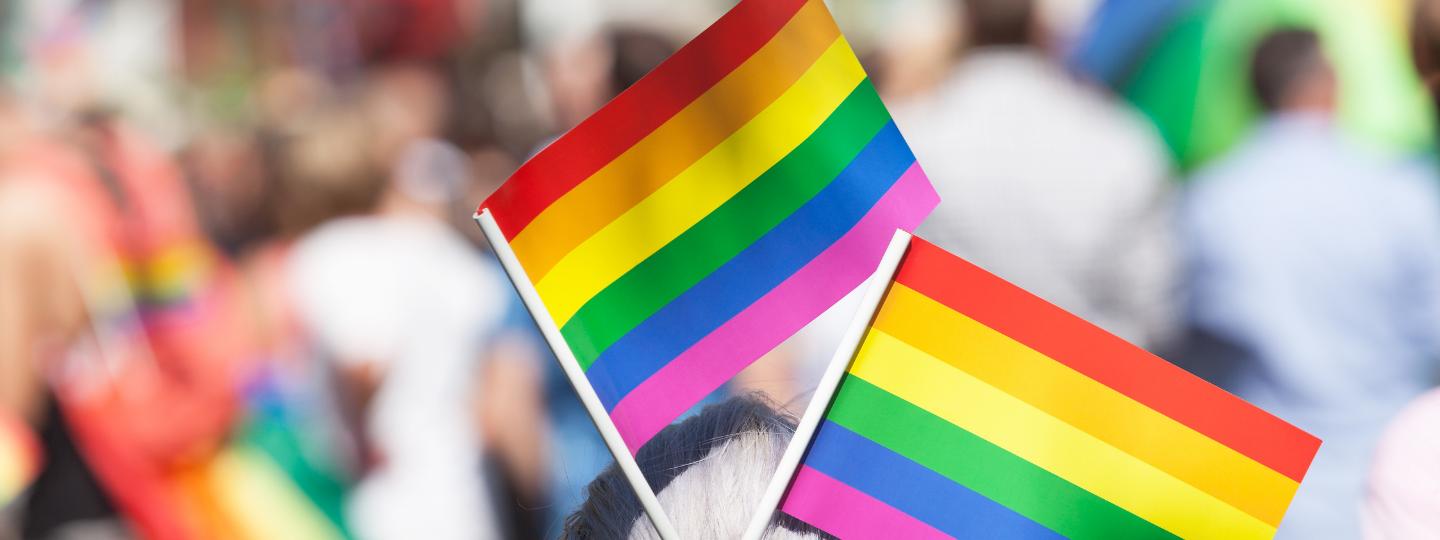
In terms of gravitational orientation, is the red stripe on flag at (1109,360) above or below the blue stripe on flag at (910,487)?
above

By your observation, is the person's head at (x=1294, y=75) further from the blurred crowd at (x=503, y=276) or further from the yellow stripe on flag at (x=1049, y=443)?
the yellow stripe on flag at (x=1049, y=443)

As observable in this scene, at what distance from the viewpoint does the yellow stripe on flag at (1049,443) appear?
3.21ft

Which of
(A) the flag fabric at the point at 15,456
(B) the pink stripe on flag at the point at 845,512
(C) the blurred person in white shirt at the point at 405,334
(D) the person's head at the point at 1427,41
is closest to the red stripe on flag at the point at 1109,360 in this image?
(B) the pink stripe on flag at the point at 845,512

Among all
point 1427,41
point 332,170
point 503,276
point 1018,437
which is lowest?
point 1018,437

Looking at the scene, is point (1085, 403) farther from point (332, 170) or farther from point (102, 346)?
point (102, 346)

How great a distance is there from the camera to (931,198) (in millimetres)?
1111

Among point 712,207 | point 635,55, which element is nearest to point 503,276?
point 635,55

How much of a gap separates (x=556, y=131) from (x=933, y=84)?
1.29 metres

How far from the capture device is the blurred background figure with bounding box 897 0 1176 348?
207cm

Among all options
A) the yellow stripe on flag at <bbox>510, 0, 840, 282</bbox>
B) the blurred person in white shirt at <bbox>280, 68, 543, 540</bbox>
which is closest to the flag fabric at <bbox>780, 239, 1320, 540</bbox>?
the yellow stripe on flag at <bbox>510, 0, 840, 282</bbox>

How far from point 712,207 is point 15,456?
81.4 inches

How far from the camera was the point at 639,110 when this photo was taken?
1055 mm

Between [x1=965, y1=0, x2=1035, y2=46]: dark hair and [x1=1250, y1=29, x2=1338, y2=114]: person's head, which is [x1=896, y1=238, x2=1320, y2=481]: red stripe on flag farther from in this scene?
[x1=1250, y1=29, x2=1338, y2=114]: person's head

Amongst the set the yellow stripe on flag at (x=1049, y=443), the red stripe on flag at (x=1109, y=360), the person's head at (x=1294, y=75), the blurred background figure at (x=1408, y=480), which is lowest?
the yellow stripe on flag at (x=1049, y=443)
